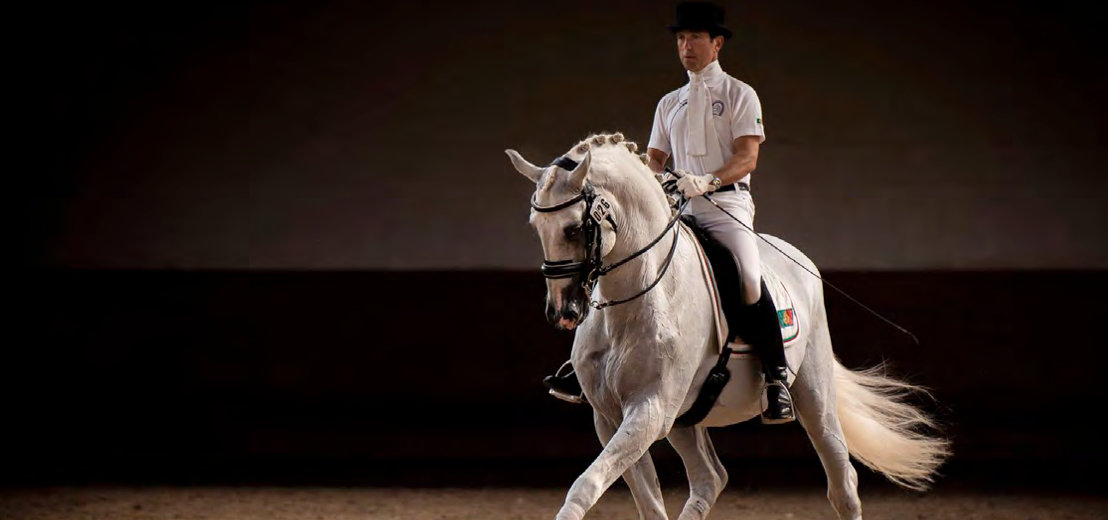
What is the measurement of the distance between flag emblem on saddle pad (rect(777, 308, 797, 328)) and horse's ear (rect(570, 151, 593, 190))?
3.28 ft

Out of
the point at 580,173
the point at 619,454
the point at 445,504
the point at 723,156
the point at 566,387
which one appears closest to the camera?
the point at 580,173

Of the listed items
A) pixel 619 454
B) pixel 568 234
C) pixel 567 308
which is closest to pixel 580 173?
pixel 568 234

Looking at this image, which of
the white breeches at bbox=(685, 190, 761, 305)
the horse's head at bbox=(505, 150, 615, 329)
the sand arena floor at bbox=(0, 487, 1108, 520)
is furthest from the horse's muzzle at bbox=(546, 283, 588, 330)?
the sand arena floor at bbox=(0, 487, 1108, 520)

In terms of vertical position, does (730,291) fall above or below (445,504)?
above

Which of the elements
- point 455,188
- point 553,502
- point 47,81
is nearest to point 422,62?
point 455,188

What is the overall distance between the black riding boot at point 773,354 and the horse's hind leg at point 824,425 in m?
0.31

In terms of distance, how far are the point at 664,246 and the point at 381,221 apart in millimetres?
3315

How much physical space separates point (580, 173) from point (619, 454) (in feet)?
2.39

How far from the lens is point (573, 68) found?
20.9 ft

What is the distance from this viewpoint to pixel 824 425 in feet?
13.0

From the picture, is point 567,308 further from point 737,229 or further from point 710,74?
point 710,74

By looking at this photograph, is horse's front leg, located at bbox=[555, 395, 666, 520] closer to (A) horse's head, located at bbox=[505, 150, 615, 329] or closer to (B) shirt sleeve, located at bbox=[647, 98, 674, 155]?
(A) horse's head, located at bbox=[505, 150, 615, 329]

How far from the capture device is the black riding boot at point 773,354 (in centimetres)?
363

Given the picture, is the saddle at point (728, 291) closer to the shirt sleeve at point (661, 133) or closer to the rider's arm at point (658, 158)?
the rider's arm at point (658, 158)
